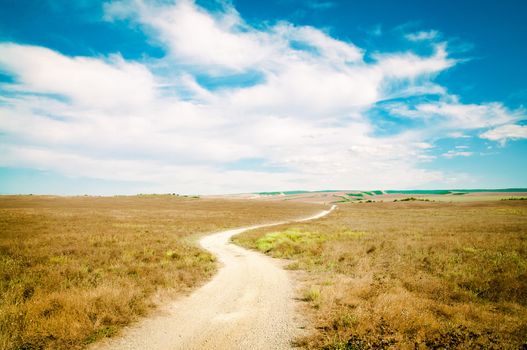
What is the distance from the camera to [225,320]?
763 centimetres

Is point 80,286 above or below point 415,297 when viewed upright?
above

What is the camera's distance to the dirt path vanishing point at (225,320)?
641 cm

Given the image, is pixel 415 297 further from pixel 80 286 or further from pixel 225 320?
pixel 80 286

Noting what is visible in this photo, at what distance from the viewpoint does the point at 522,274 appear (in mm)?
11625

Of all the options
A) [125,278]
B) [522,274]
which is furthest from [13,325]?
[522,274]

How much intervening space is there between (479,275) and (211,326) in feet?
39.2

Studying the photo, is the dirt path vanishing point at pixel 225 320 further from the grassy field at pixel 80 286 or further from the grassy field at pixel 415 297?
the grassy field at pixel 415 297

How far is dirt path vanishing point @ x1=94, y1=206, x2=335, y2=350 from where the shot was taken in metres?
6.41

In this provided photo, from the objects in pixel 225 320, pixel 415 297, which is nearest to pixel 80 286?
pixel 225 320

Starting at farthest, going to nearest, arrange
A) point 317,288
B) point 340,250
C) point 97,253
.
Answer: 1. point 340,250
2. point 97,253
3. point 317,288

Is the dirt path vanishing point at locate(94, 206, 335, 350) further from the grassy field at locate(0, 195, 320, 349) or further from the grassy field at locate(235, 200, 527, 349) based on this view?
the grassy field at locate(235, 200, 527, 349)

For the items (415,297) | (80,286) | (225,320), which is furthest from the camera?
(80,286)

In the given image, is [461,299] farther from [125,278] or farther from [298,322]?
[125,278]

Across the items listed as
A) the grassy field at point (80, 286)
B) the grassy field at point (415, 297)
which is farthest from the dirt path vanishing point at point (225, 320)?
the grassy field at point (415, 297)
